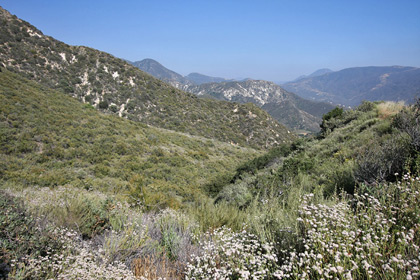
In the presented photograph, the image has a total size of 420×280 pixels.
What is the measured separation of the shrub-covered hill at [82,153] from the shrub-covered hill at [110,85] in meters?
12.3

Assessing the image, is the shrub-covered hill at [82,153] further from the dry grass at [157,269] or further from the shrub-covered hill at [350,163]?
the shrub-covered hill at [350,163]

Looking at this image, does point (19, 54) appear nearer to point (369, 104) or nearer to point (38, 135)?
point (38, 135)

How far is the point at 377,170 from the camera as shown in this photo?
12.3ft

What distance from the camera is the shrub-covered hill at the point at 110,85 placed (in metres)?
30.6

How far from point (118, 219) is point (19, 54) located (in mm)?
37979

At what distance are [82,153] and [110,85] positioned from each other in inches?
1048

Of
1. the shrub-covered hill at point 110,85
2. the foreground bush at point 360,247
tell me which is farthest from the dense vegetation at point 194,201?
the shrub-covered hill at point 110,85

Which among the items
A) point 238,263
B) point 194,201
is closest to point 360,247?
point 238,263

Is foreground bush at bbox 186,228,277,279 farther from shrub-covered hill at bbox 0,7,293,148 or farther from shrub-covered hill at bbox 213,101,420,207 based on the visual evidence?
shrub-covered hill at bbox 0,7,293,148

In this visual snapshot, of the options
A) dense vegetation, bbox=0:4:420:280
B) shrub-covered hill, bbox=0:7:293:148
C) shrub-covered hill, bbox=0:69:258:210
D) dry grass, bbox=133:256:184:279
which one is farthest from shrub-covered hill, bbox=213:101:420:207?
shrub-covered hill, bbox=0:7:293:148

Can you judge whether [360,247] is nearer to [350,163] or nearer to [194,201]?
[350,163]

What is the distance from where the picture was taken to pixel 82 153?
42.7ft

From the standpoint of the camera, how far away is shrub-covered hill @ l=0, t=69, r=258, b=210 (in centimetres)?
990

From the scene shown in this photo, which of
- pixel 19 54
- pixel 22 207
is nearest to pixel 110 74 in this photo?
pixel 19 54
